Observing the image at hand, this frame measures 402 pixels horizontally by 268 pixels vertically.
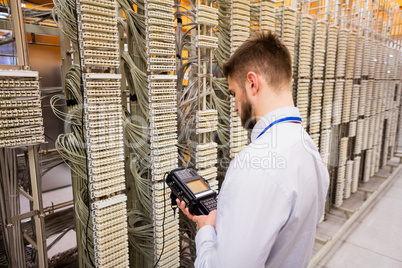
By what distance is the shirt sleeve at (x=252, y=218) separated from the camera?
766 millimetres

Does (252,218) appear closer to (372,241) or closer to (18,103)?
(18,103)

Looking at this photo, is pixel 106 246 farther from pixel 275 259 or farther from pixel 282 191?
pixel 282 191

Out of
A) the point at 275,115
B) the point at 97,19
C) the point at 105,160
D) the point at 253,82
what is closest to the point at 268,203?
the point at 275,115

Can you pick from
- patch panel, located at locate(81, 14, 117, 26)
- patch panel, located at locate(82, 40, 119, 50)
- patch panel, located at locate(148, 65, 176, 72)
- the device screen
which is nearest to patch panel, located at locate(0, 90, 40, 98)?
patch panel, located at locate(82, 40, 119, 50)

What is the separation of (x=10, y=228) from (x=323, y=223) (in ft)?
12.9

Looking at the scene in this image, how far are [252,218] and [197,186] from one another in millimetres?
730

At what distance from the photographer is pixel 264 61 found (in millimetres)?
1024

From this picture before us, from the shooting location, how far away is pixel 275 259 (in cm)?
90

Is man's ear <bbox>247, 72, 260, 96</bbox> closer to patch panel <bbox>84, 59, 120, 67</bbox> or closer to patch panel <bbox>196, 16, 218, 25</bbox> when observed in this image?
patch panel <bbox>84, 59, 120, 67</bbox>

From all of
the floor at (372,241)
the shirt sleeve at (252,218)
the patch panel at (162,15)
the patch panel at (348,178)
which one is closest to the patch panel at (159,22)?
the patch panel at (162,15)

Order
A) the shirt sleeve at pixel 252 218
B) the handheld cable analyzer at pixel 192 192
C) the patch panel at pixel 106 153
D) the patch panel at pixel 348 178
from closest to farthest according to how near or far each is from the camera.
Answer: the shirt sleeve at pixel 252 218 < the handheld cable analyzer at pixel 192 192 < the patch panel at pixel 106 153 < the patch panel at pixel 348 178

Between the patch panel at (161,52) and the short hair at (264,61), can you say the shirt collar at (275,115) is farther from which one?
the patch panel at (161,52)

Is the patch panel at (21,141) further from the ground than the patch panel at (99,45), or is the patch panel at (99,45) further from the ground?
the patch panel at (99,45)

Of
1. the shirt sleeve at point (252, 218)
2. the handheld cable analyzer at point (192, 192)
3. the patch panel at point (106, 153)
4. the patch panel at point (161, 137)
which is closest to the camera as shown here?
the shirt sleeve at point (252, 218)
